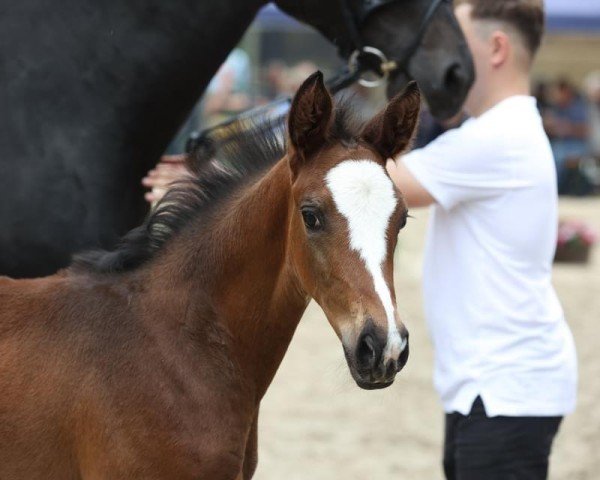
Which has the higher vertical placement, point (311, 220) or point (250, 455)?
point (311, 220)

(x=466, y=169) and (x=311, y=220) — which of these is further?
(x=466, y=169)

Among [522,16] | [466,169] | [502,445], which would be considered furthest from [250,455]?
[522,16]

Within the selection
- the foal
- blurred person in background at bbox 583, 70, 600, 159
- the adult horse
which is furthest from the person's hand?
blurred person in background at bbox 583, 70, 600, 159

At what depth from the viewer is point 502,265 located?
10.1 ft

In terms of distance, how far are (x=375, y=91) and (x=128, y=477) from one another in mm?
12647

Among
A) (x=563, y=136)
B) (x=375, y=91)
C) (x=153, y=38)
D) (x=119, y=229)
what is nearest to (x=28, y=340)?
(x=119, y=229)

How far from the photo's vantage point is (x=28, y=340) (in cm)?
247

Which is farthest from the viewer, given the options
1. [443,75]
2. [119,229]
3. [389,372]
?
[443,75]

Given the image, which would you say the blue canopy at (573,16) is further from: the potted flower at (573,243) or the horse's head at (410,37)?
the horse's head at (410,37)

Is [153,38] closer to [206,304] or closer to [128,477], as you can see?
[206,304]

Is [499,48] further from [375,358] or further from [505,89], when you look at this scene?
[375,358]

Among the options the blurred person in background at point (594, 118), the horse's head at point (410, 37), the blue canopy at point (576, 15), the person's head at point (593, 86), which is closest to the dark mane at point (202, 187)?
the horse's head at point (410, 37)

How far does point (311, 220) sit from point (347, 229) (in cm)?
10

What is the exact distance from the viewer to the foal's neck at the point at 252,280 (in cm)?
254
